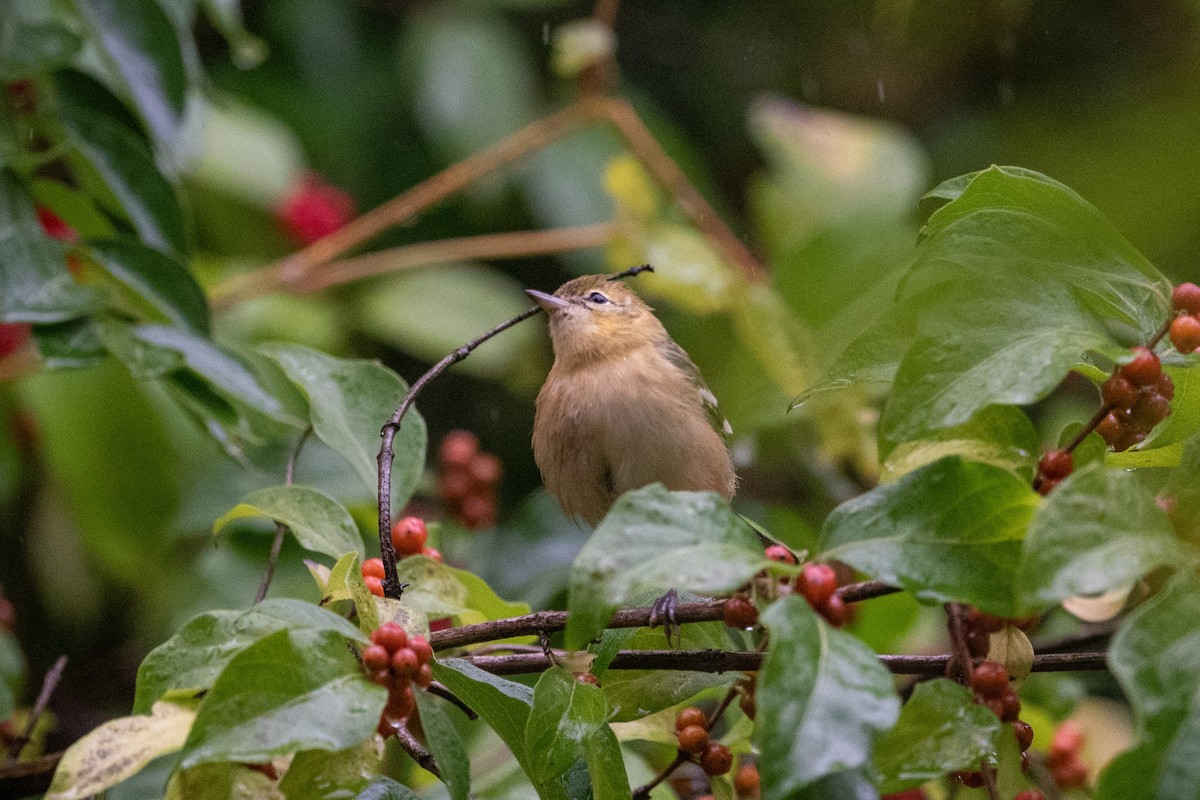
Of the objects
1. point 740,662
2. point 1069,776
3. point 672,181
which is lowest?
point 1069,776

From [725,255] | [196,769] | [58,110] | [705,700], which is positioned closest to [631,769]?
[705,700]

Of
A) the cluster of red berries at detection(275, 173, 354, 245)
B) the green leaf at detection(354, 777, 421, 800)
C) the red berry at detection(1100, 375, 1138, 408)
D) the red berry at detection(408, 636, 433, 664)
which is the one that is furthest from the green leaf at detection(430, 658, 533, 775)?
the cluster of red berries at detection(275, 173, 354, 245)

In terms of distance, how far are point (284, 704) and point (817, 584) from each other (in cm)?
57

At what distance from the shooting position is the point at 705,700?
2479 mm

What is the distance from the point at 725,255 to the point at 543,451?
1.27 metres

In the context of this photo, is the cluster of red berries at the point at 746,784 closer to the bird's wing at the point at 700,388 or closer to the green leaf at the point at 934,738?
the green leaf at the point at 934,738

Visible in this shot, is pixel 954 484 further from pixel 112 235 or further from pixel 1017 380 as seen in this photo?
pixel 112 235

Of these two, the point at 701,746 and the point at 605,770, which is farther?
the point at 701,746

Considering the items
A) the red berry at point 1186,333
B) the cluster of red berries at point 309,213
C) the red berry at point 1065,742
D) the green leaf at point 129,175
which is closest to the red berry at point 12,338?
the cluster of red berries at point 309,213

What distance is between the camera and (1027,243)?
56.8 inches

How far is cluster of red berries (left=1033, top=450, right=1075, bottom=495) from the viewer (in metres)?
1.45

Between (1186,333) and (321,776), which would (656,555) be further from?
(1186,333)

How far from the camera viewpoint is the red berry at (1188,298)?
149cm

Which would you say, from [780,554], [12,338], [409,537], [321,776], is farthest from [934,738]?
[12,338]
